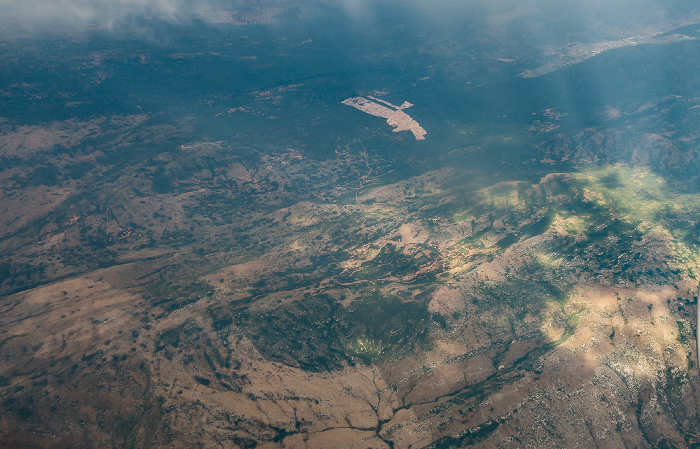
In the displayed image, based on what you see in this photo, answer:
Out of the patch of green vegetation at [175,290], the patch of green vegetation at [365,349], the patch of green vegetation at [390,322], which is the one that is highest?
the patch of green vegetation at [175,290]

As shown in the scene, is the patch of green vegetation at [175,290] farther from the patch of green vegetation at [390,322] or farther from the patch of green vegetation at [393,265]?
the patch of green vegetation at [393,265]

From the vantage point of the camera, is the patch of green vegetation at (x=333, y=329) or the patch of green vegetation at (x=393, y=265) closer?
the patch of green vegetation at (x=333, y=329)

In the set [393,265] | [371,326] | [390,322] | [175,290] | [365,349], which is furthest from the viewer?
[393,265]

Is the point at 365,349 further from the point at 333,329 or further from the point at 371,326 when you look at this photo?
the point at 333,329

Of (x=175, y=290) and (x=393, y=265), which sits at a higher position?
(x=175, y=290)

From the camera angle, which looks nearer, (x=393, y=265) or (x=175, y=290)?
(x=175, y=290)

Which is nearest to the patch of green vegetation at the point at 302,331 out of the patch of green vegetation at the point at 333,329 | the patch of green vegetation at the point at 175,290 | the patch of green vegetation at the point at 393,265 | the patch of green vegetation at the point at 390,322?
the patch of green vegetation at the point at 333,329

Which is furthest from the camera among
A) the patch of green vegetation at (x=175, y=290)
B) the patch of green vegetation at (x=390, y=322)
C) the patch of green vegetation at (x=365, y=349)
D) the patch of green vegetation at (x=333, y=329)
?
the patch of green vegetation at (x=175, y=290)

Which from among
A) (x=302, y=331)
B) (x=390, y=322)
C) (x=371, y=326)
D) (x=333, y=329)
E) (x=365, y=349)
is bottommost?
(x=365, y=349)

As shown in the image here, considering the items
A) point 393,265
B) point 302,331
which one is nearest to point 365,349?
point 302,331

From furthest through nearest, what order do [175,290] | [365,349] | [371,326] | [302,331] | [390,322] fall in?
[175,290]
[371,326]
[302,331]
[390,322]
[365,349]

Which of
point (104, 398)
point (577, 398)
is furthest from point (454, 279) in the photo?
point (104, 398)
